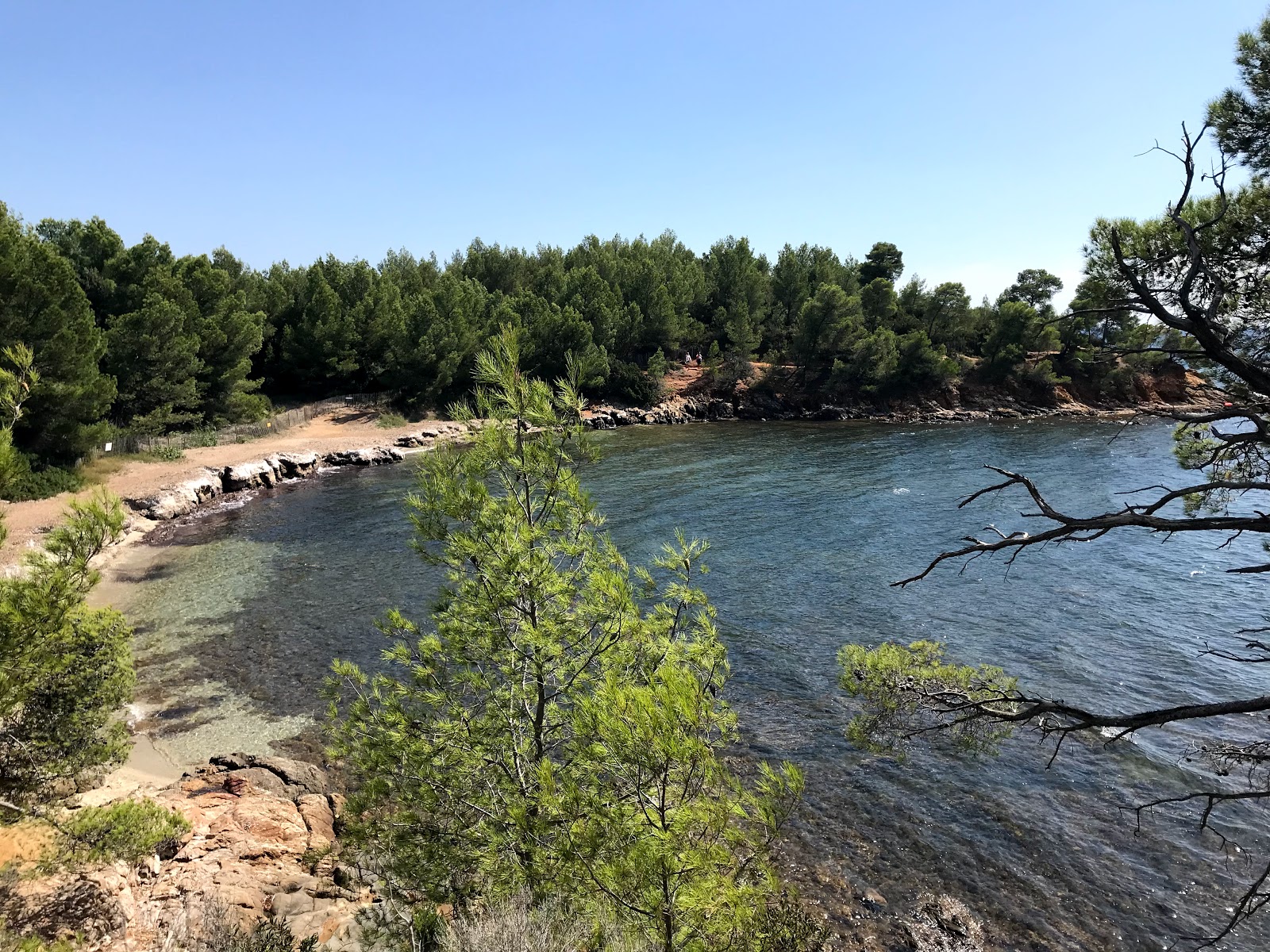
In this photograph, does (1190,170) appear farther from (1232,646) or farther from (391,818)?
(1232,646)

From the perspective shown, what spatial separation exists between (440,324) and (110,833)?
5368cm

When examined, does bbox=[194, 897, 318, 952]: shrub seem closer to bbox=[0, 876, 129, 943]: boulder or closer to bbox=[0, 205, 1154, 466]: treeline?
bbox=[0, 876, 129, 943]: boulder

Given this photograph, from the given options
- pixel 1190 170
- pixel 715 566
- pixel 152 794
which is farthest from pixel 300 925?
pixel 715 566

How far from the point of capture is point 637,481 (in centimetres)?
3650

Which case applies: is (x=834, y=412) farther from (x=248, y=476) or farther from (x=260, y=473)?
(x=248, y=476)

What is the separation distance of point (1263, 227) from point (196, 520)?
34.6m

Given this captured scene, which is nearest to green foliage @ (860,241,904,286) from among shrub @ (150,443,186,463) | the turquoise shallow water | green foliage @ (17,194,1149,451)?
green foliage @ (17,194,1149,451)

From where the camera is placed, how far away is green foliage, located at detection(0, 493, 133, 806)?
20.4 ft

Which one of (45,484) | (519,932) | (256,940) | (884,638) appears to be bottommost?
(884,638)

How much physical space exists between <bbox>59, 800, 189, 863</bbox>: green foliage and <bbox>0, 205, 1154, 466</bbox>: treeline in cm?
999

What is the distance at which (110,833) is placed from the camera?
21.0ft

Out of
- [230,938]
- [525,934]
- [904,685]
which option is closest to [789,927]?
[904,685]

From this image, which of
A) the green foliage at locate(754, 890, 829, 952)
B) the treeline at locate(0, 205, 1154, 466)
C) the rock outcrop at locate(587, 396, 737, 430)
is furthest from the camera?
the rock outcrop at locate(587, 396, 737, 430)

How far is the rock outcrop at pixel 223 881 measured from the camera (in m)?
7.00
